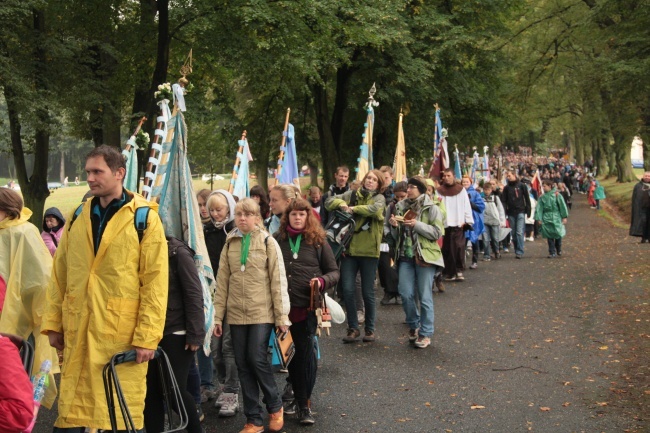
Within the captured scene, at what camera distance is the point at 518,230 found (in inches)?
822

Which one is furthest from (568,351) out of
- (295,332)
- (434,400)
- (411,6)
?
(411,6)

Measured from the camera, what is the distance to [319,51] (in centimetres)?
2252

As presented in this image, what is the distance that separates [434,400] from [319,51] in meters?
16.1

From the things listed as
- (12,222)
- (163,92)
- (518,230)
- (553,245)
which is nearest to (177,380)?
(12,222)

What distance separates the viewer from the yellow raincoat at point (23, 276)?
595 centimetres

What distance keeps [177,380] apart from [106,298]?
928 mm

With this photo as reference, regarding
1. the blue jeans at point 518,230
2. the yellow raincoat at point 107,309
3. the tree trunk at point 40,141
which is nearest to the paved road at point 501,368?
the yellow raincoat at point 107,309

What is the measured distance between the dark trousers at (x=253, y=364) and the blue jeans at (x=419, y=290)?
137 inches

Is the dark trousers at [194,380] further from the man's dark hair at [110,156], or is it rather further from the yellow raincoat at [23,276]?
the man's dark hair at [110,156]

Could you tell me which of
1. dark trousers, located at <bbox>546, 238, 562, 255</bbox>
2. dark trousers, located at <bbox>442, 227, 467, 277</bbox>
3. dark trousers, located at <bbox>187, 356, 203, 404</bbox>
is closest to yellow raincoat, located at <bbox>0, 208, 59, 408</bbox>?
dark trousers, located at <bbox>187, 356, 203, 404</bbox>

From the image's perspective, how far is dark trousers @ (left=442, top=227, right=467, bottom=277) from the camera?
50.2ft

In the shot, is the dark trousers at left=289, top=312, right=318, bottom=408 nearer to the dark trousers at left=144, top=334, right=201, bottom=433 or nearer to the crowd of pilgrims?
the crowd of pilgrims

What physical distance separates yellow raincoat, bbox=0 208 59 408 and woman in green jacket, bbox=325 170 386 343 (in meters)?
4.20

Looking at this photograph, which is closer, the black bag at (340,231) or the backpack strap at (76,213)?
the backpack strap at (76,213)
